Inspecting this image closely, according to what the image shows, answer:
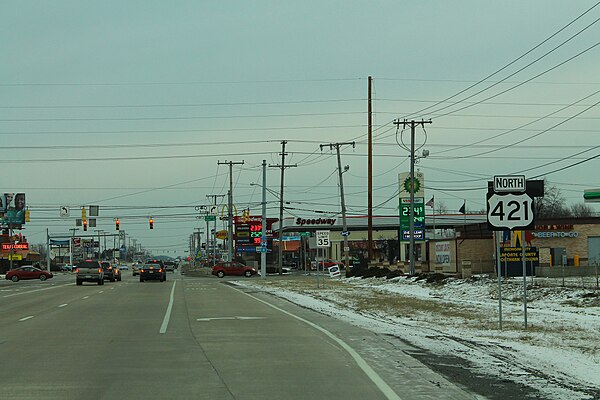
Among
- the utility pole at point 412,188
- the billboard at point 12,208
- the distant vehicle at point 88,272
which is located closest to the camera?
the utility pole at point 412,188

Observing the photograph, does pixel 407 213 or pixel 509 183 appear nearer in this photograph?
pixel 509 183

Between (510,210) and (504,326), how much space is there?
3.33 metres

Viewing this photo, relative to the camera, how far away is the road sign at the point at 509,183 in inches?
699

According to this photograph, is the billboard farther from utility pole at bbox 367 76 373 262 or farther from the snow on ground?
the snow on ground

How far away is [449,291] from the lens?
36469 mm

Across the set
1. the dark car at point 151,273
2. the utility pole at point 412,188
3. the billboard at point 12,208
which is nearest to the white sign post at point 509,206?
the utility pole at point 412,188

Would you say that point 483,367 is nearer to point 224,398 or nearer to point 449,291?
point 224,398

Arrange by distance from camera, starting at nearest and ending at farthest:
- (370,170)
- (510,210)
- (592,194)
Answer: (510,210)
(592,194)
(370,170)

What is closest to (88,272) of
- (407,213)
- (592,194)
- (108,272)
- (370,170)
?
(108,272)

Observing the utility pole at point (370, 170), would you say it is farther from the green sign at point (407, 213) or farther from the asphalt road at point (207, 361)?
the asphalt road at point (207, 361)

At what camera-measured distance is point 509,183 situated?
700 inches

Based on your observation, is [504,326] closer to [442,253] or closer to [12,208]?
[442,253]

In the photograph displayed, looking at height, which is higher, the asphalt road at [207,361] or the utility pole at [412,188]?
the utility pole at [412,188]

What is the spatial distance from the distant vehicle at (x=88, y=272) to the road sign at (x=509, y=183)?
43.8 metres
